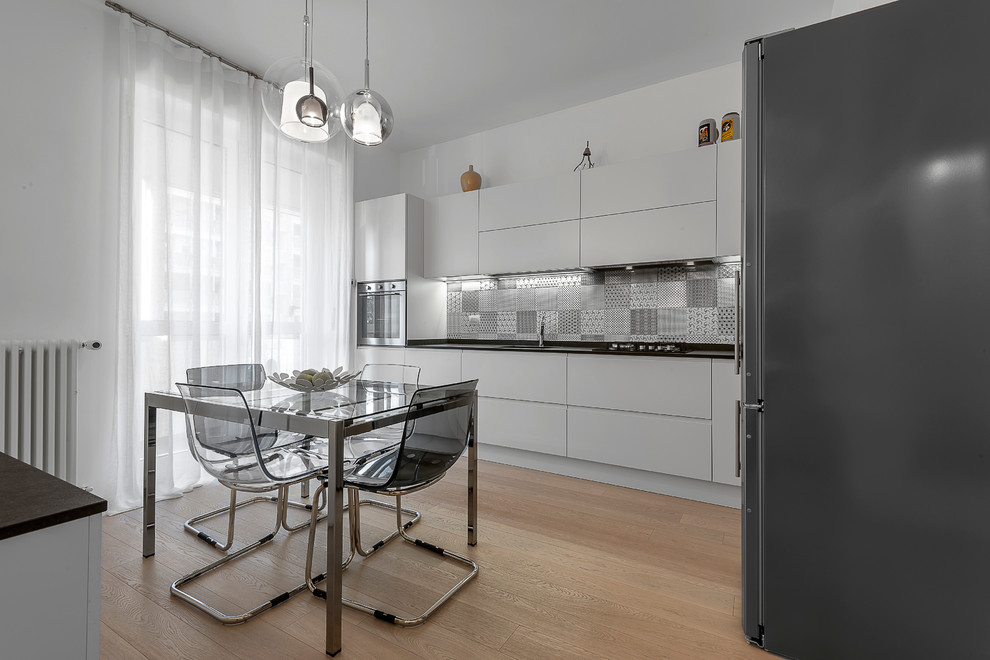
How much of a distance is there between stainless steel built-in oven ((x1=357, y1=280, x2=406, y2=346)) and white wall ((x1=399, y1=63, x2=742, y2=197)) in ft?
3.80

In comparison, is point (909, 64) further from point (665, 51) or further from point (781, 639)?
point (665, 51)

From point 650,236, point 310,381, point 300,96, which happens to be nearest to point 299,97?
point 300,96

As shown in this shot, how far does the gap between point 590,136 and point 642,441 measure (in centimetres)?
239

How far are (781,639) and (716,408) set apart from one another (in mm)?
1447

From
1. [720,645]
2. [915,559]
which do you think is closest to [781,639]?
[720,645]

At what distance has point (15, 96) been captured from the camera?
241 centimetres

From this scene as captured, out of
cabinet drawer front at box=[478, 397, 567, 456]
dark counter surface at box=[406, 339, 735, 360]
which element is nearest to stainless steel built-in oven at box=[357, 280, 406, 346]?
dark counter surface at box=[406, 339, 735, 360]

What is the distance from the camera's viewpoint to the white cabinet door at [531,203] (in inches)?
140

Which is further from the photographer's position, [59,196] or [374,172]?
[374,172]

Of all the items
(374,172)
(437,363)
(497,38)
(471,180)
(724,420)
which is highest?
(497,38)

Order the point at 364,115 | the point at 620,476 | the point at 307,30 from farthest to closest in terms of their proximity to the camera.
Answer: the point at 620,476, the point at 307,30, the point at 364,115

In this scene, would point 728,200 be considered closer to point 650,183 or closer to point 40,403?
point 650,183

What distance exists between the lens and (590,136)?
3.88 m

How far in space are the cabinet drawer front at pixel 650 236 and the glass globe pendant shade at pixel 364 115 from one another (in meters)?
1.90
